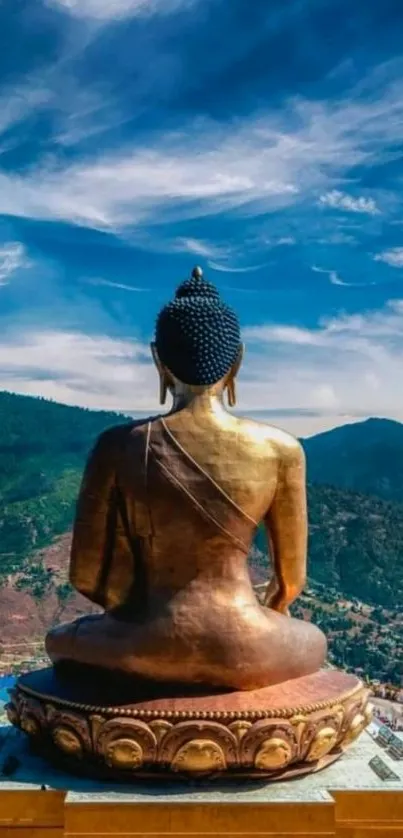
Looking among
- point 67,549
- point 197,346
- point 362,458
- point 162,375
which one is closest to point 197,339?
point 197,346

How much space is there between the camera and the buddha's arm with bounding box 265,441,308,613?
321 inches

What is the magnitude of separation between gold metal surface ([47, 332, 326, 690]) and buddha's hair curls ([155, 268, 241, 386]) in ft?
0.43

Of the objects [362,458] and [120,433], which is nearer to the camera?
[120,433]

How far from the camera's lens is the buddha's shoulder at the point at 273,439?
8.00m

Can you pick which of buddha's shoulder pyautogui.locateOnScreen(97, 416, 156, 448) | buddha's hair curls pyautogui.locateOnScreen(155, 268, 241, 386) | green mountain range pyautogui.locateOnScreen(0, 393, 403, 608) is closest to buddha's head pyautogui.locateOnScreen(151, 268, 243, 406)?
buddha's hair curls pyautogui.locateOnScreen(155, 268, 241, 386)

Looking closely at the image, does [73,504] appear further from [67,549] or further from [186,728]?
[186,728]

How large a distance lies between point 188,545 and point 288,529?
0.91m

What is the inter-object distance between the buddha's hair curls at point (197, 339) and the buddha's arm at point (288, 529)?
854 mm

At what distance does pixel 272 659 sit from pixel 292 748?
0.63 metres

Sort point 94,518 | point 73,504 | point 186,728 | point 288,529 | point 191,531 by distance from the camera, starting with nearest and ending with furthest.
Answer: point 186,728
point 191,531
point 94,518
point 288,529
point 73,504

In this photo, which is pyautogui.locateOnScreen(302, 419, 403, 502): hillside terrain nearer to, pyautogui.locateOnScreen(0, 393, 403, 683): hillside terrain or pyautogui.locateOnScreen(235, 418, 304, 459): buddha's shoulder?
pyautogui.locateOnScreen(0, 393, 403, 683): hillside terrain

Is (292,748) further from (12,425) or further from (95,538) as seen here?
(12,425)

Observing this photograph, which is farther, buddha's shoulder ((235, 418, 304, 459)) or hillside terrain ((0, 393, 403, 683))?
hillside terrain ((0, 393, 403, 683))

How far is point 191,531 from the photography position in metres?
7.81
